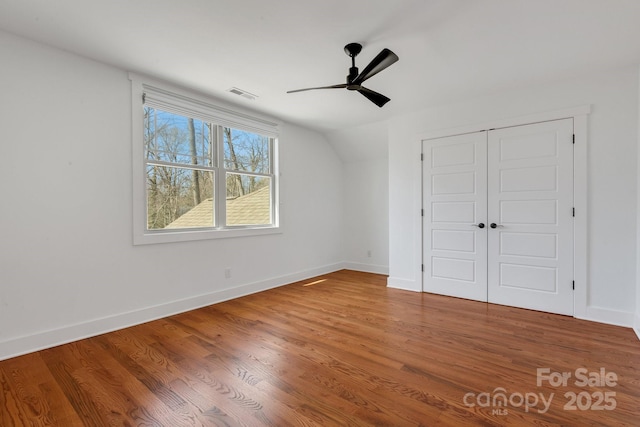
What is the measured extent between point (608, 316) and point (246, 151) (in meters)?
4.72

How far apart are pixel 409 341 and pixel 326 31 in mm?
2732

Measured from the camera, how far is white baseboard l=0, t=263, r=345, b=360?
2.44m

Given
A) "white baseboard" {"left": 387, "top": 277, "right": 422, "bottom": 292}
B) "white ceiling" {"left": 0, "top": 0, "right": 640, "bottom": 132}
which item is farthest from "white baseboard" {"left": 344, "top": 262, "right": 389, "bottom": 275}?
"white ceiling" {"left": 0, "top": 0, "right": 640, "bottom": 132}

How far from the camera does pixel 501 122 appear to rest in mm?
3615

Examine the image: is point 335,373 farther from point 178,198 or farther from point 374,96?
point 178,198

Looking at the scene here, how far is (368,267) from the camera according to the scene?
18.8 ft

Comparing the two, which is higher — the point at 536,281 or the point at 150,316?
the point at 536,281

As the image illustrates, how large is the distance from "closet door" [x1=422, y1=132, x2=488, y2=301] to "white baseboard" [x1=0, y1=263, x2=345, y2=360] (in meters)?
2.52

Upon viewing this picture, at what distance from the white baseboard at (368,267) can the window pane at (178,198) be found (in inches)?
120

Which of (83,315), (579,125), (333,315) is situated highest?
(579,125)

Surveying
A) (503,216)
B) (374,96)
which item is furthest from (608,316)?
(374,96)

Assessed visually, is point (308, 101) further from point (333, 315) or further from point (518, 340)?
point (518, 340)

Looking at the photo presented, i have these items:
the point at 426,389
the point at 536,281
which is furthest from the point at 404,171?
the point at 426,389

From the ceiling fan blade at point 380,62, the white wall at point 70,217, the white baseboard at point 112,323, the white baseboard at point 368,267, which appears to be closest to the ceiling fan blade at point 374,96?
the ceiling fan blade at point 380,62
